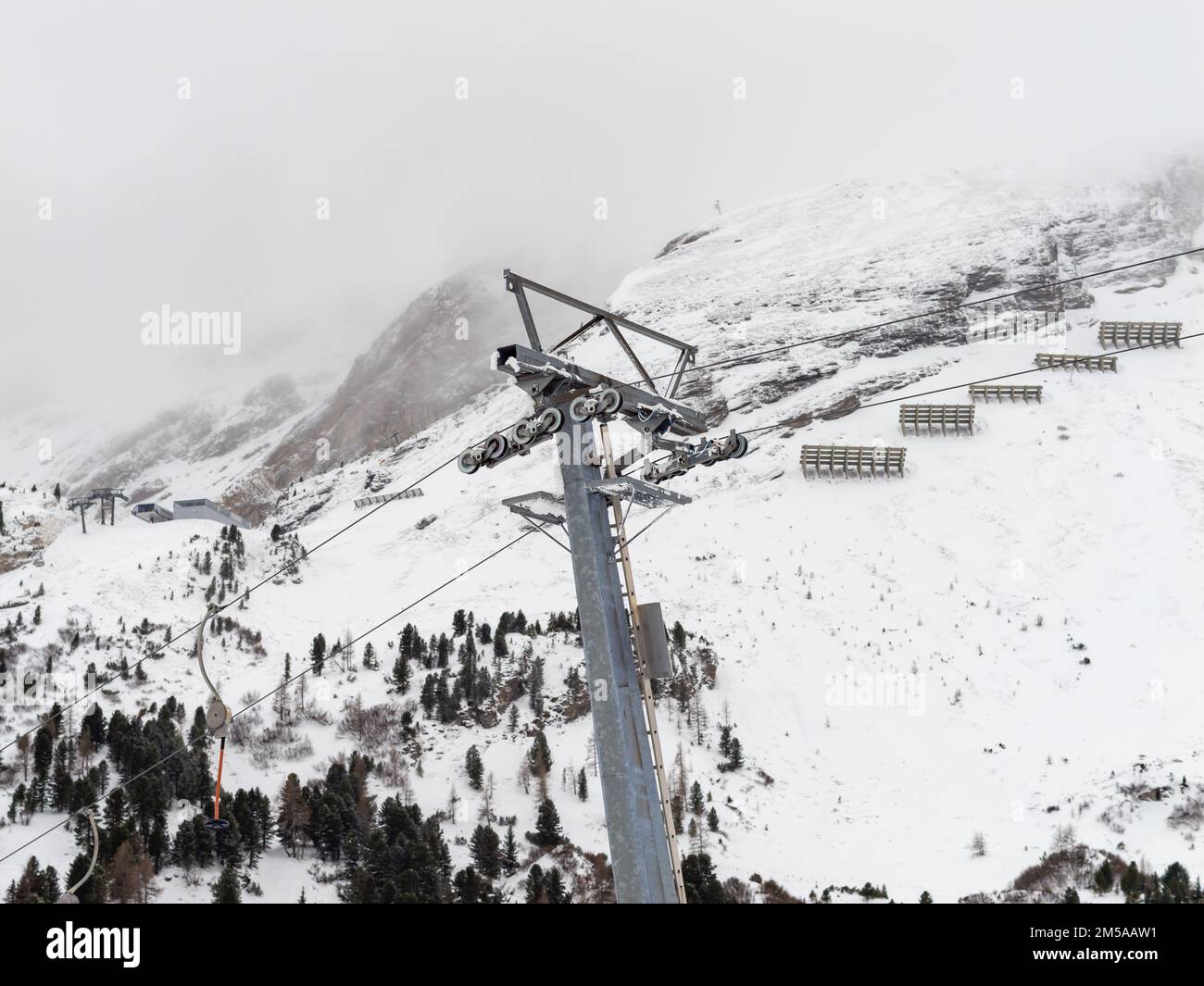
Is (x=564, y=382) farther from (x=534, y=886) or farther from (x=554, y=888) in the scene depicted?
(x=534, y=886)

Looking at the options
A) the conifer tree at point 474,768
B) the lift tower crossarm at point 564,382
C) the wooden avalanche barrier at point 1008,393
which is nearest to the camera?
the lift tower crossarm at point 564,382

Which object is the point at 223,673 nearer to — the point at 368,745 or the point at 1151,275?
the point at 368,745

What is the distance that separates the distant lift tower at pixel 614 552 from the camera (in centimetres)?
1508

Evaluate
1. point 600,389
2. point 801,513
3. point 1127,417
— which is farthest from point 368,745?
point 1127,417

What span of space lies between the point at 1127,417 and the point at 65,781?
7646 centimetres

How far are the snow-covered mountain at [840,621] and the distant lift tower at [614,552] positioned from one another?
29352 millimetres

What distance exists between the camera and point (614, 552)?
55.2 ft

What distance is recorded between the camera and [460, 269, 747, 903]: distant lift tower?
15.1 meters

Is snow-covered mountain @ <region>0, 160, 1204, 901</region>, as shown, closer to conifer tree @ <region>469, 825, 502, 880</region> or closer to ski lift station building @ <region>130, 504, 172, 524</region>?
conifer tree @ <region>469, 825, 502, 880</region>

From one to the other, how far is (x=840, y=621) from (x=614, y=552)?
49285 mm

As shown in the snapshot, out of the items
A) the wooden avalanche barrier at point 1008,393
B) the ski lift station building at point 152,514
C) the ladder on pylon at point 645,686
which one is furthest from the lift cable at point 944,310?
the ski lift station building at point 152,514

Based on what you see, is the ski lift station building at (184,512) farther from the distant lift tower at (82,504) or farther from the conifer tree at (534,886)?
the conifer tree at (534,886)

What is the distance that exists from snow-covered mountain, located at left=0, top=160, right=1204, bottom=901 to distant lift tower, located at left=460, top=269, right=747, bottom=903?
29352 mm

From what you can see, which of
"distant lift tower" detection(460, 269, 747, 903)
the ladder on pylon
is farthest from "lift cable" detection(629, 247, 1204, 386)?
the ladder on pylon
